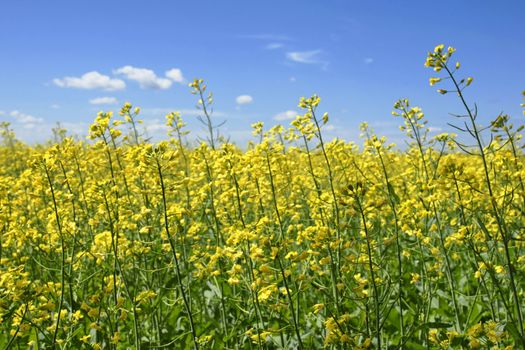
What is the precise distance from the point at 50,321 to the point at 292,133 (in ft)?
8.77

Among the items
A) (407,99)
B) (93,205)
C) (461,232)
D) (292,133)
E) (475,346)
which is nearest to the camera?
(475,346)

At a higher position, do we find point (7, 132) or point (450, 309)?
point (7, 132)

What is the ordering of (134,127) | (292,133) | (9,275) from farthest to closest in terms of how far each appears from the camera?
(134,127)
(292,133)
(9,275)

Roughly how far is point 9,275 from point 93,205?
3.09 meters

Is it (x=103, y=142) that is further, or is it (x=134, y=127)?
(x=134, y=127)

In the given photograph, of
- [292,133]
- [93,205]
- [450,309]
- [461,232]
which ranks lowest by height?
[450,309]

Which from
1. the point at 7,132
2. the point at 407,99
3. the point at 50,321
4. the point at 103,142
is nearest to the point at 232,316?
the point at 50,321

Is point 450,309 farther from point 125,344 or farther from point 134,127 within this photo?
point 134,127

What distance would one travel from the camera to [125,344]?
12.2 feet

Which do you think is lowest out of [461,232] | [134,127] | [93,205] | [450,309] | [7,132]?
[450,309]

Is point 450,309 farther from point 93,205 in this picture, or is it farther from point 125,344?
point 93,205

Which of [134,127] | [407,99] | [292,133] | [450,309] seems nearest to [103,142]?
[134,127]

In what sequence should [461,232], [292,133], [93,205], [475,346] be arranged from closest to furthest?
[475,346], [461,232], [292,133], [93,205]

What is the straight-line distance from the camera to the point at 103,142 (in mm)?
3801
